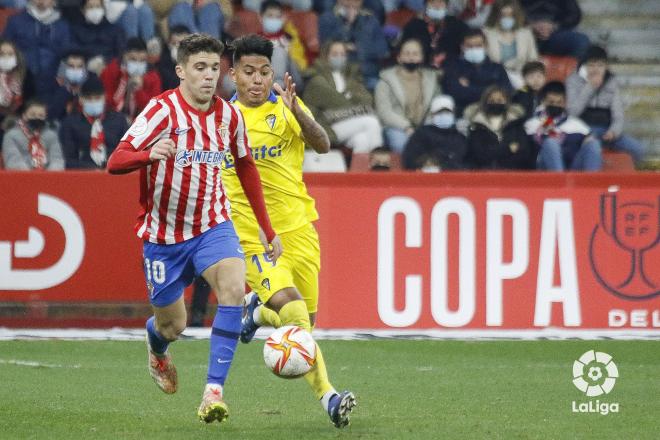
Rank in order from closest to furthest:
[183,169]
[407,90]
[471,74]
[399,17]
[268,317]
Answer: [183,169] < [268,317] < [407,90] < [471,74] < [399,17]

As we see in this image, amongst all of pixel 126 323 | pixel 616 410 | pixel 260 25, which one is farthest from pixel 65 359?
pixel 260 25

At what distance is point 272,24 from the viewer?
51.2ft

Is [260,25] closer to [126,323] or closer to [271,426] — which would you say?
[126,323]

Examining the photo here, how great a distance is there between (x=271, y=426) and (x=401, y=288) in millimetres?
4938

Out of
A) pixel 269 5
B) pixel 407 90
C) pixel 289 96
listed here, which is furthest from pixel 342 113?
pixel 289 96

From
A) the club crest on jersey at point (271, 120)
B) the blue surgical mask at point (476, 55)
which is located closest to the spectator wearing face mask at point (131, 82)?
the blue surgical mask at point (476, 55)

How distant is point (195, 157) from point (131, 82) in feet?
25.1

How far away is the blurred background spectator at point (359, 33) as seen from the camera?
1603 centimetres

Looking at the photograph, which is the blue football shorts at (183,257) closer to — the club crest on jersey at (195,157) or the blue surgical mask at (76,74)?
the club crest on jersey at (195,157)

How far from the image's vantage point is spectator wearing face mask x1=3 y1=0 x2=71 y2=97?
49.5 feet

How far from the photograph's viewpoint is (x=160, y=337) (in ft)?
27.0

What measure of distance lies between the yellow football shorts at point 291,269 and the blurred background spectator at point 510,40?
314 inches

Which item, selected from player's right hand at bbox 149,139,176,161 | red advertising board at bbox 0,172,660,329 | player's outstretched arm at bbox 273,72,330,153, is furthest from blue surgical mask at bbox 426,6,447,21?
player's right hand at bbox 149,139,176,161

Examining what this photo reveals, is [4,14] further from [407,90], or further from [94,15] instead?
[407,90]
